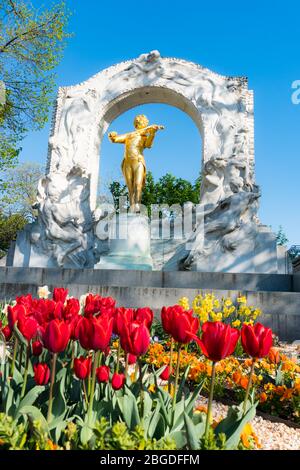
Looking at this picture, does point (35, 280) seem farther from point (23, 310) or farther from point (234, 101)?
point (234, 101)

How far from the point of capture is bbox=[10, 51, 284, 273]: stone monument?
983 centimetres

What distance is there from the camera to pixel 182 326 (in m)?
1.48

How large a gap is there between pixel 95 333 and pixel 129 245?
819 centimetres

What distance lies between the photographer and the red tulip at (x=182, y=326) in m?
1.48

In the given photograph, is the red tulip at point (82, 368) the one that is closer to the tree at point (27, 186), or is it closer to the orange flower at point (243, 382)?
the orange flower at point (243, 382)

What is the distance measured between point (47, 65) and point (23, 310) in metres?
13.5

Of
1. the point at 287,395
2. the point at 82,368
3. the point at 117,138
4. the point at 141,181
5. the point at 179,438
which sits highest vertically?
the point at 117,138

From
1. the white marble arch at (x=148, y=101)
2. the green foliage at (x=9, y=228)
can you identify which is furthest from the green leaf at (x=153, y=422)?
the green foliage at (x=9, y=228)

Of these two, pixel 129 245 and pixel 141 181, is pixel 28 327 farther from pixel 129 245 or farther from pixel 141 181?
pixel 141 181

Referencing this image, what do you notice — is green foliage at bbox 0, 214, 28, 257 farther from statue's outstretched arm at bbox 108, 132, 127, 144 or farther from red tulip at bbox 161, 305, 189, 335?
red tulip at bbox 161, 305, 189, 335

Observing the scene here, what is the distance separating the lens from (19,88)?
12.9 meters

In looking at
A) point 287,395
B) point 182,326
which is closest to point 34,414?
point 182,326

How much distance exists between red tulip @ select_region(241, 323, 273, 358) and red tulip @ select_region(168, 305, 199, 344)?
0.23 m
